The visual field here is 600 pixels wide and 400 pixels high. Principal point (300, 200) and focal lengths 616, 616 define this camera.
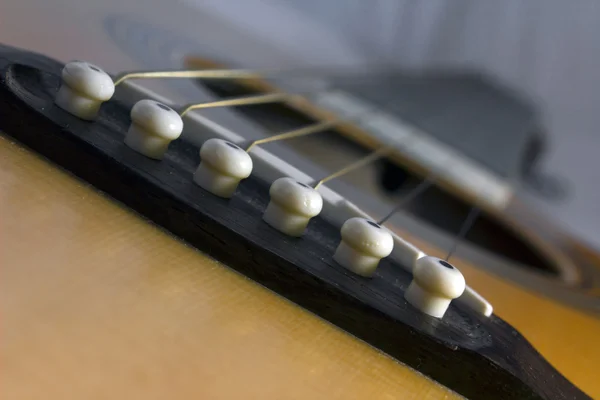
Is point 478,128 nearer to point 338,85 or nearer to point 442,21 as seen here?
point 338,85

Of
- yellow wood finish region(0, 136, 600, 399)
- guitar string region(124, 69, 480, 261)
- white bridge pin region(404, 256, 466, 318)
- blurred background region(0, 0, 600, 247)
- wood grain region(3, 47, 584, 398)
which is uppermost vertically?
blurred background region(0, 0, 600, 247)

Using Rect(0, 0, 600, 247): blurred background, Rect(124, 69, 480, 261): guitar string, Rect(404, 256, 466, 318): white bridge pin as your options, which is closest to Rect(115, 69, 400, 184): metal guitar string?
Rect(124, 69, 480, 261): guitar string

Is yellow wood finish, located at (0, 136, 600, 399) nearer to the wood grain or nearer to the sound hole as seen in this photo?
the wood grain

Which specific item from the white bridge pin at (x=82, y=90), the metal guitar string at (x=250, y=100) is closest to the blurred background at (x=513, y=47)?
the metal guitar string at (x=250, y=100)

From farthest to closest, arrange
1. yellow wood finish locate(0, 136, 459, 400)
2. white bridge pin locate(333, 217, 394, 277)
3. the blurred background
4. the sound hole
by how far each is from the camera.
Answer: the blurred background < the sound hole < white bridge pin locate(333, 217, 394, 277) < yellow wood finish locate(0, 136, 459, 400)

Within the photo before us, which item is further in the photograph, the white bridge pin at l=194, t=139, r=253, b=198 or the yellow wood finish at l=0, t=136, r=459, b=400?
the white bridge pin at l=194, t=139, r=253, b=198

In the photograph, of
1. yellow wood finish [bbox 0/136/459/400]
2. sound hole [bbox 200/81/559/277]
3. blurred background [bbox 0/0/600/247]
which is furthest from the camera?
blurred background [bbox 0/0/600/247]

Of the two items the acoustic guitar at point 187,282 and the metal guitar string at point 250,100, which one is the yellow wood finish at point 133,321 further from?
the metal guitar string at point 250,100

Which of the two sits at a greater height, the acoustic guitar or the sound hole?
the sound hole

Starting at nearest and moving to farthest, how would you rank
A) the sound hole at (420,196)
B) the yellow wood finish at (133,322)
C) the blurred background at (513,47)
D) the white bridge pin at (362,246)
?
the yellow wood finish at (133,322)
the white bridge pin at (362,246)
the sound hole at (420,196)
the blurred background at (513,47)
